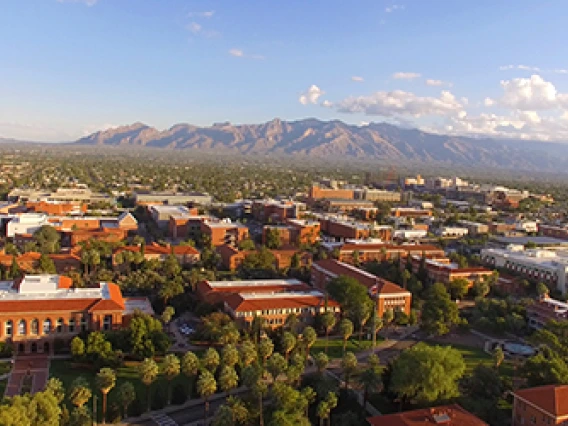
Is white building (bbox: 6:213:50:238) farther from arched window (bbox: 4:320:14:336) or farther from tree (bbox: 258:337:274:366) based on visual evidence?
tree (bbox: 258:337:274:366)

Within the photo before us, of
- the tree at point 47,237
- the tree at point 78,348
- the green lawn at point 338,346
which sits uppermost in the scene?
the tree at point 47,237

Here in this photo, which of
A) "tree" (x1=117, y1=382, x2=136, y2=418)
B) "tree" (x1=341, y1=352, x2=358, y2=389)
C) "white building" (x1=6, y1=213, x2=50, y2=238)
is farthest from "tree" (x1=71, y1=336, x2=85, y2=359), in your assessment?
"white building" (x1=6, y1=213, x2=50, y2=238)

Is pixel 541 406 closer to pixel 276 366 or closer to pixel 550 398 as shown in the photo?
pixel 550 398

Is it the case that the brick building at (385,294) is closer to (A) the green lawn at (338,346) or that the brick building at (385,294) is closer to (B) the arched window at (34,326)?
(A) the green lawn at (338,346)

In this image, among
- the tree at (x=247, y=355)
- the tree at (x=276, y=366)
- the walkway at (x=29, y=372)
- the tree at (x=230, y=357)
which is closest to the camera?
the tree at (x=276, y=366)

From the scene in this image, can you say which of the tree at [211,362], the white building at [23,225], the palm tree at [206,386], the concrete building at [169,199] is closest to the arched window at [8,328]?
the tree at [211,362]

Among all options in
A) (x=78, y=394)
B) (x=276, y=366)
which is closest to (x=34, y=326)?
(x=78, y=394)

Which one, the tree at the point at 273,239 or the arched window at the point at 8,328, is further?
the tree at the point at 273,239

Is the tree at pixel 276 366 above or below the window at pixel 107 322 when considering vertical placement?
above
